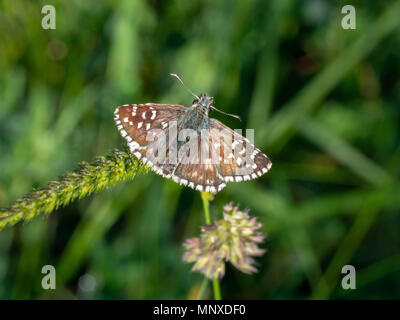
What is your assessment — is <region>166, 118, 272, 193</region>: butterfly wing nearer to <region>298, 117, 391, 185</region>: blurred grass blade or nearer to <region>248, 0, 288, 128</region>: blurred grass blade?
<region>248, 0, 288, 128</region>: blurred grass blade

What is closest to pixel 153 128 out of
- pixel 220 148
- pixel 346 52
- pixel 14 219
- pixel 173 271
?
pixel 220 148

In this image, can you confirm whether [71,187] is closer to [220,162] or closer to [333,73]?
[220,162]

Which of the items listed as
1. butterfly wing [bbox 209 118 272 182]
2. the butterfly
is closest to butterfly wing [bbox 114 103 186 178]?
the butterfly

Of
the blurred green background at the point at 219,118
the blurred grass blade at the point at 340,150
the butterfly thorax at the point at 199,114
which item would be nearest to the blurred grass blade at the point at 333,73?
the blurred green background at the point at 219,118

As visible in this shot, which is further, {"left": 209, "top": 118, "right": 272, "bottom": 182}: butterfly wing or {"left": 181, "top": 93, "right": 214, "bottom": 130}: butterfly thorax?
{"left": 181, "top": 93, "right": 214, "bottom": 130}: butterfly thorax

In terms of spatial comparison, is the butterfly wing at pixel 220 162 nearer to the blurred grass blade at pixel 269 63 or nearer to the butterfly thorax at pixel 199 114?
the butterfly thorax at pixel 199 114

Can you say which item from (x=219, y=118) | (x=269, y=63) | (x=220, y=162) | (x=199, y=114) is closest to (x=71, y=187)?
(x=220, y=162)
